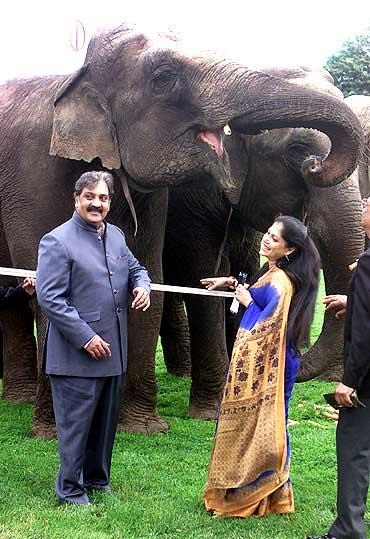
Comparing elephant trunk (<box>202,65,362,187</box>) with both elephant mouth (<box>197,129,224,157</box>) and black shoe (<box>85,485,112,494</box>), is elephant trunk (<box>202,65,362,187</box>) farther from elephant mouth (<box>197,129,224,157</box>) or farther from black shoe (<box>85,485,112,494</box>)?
black shoe (<box>85,485,112,494</box>)

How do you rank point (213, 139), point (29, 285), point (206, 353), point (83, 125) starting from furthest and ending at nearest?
point (206, 353) < point (83, 125) < point (213, 139) < point (29, 285)

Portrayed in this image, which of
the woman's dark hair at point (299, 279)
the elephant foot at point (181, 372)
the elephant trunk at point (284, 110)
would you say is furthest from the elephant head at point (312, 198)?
the elephant foot at point (181, 372)

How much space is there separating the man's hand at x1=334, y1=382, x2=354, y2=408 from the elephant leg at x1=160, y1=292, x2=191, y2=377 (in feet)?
18.9

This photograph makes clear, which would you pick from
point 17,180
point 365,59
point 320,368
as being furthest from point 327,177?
point 365,59

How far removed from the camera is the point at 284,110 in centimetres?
545

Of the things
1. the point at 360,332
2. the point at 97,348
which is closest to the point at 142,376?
the point at 97,348

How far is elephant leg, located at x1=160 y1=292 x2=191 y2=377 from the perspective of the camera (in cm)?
974

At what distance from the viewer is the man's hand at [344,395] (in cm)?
391

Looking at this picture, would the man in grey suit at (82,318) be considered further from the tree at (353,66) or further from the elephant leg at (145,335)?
the tree at (353,66)

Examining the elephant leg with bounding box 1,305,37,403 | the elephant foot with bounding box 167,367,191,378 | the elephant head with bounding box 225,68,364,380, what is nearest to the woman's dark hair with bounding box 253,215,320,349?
the elephant head with bounding box 225,68,364,380

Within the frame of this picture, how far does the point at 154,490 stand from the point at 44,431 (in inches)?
55.8

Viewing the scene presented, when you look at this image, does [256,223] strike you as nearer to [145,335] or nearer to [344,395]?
[145,335]

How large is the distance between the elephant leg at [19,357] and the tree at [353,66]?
22.6 m

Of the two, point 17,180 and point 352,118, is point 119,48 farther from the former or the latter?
point 352,118
